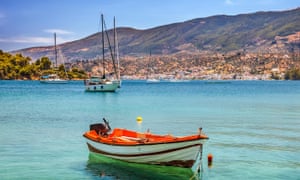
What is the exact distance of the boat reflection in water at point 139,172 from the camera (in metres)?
18.7

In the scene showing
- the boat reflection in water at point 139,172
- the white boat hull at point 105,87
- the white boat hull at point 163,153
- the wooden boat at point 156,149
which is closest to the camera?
the wooden boat at point 156,149

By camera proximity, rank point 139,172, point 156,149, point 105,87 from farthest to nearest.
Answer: point 105,87, point 139,172, point 156,149

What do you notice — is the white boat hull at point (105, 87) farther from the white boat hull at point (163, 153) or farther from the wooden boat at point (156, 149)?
the white boat hull at point (163, 153)

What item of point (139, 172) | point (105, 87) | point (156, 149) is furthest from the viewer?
point (105, 87)

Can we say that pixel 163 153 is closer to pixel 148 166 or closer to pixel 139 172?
pixel 148 166

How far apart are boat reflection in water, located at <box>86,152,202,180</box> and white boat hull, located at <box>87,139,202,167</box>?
0.34m

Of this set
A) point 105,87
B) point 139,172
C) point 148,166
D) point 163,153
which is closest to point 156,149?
point 163,153

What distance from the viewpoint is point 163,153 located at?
18.5 meters

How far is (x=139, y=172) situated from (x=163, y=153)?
1562mm

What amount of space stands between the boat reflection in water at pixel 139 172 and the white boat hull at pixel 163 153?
34 cm

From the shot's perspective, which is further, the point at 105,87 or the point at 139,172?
the point at 105,87

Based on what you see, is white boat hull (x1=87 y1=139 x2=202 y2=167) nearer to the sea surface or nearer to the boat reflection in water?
the boat reflection in water

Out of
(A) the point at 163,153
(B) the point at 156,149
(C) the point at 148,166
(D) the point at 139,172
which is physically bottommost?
(D) the point at 139,172

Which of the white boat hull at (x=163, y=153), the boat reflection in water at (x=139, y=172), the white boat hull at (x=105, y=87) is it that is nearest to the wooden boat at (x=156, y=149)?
the white boat hull at (x=163, y=153)
